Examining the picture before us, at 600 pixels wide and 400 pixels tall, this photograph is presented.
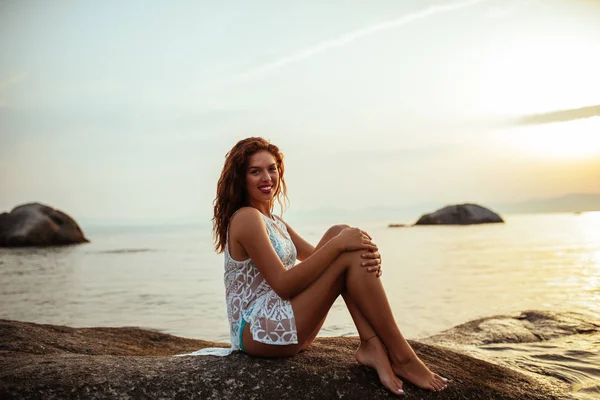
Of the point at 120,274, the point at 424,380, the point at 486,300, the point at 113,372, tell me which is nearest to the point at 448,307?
the point at 486,300

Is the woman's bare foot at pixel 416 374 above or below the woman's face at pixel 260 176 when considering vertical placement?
below

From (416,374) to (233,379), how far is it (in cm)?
124

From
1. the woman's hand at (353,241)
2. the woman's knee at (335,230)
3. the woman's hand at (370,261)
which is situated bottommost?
the woman's hand at (370,261)

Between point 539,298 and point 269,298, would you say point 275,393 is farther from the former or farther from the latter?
point 539,298

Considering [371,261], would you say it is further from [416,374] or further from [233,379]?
[233,379]

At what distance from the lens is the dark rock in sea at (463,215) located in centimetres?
5297

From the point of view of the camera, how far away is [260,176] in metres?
4.15

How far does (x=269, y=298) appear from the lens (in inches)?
153

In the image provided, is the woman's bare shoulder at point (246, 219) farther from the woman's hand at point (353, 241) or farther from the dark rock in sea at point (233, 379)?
the dark rock in sea at point (233, 379)

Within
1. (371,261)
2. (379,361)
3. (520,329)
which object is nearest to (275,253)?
(371,261)

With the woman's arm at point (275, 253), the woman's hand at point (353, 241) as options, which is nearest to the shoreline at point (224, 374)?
the woman's arm at point (275, 253)

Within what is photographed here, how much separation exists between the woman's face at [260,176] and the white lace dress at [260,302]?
197 millimetres

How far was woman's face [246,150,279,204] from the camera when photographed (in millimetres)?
4148

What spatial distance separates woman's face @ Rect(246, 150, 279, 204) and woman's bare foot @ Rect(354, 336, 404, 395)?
1.30 meters
